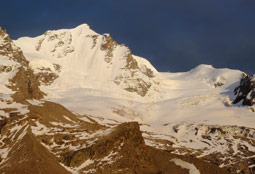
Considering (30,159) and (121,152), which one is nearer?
(30,159)

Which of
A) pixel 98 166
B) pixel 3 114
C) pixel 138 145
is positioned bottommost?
pixel 98 166

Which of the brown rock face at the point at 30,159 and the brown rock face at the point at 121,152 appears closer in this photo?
the brown rock face at the point at 30,159

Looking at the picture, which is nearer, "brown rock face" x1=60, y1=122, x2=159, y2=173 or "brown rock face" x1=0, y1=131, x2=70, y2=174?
"brown rock face" x1=0, y1=131, x2=70, y2=174

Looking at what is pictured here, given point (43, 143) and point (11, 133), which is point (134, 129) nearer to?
point (43, 143)

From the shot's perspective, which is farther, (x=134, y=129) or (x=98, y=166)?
(x=134, y=129)

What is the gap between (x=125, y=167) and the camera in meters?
98.4

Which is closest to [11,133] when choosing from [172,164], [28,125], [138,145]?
[28,125]

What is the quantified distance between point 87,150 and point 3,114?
100 feet

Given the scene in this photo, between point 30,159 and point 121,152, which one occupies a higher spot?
point 121,152

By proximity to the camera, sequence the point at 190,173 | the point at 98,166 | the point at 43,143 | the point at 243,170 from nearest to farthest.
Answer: the point at 98,166
the point at 43,143
the point at 190,173
the point at 243,170

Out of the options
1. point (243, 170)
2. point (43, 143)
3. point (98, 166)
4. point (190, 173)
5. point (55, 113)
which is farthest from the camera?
point (243, 170)

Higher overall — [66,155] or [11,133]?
[11,133]

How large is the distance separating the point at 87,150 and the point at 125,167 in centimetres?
1078

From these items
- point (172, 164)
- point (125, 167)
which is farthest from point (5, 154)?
point (172, 164)
